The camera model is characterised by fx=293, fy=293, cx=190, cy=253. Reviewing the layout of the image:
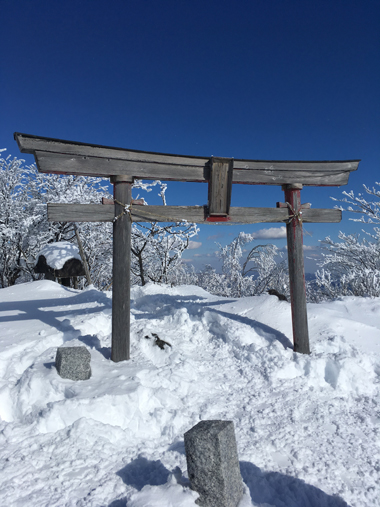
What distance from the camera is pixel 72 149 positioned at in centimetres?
417

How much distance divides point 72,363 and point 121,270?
4.76 ft

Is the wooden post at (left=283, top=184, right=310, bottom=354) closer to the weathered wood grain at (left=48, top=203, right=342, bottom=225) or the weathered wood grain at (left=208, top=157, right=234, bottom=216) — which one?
the weathered wood grain at (left=48, top=203, right=342, bottom=225)

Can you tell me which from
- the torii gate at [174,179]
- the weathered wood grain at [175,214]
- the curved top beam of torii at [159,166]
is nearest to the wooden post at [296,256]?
the torii gate at [174,179]

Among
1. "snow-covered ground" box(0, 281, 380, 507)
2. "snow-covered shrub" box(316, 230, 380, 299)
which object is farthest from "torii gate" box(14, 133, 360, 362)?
"snow-covered shrub" box(316, 230, 380, 299)

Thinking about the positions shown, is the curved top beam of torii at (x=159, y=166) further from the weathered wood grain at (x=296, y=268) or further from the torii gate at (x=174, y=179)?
the weathered wood grain at (x=296, y=268)

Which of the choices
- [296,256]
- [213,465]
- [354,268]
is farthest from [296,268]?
[354,268]

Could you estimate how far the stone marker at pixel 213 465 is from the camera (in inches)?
83.4

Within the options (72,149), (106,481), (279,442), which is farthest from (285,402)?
(72,149)

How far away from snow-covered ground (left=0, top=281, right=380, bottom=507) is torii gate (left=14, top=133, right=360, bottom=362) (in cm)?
65

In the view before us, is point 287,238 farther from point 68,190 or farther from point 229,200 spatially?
point 68,190

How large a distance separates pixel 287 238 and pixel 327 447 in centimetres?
315

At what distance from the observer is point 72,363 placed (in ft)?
12.0

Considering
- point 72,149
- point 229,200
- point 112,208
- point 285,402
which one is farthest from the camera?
point 229,200

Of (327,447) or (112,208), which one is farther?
(112,208)
